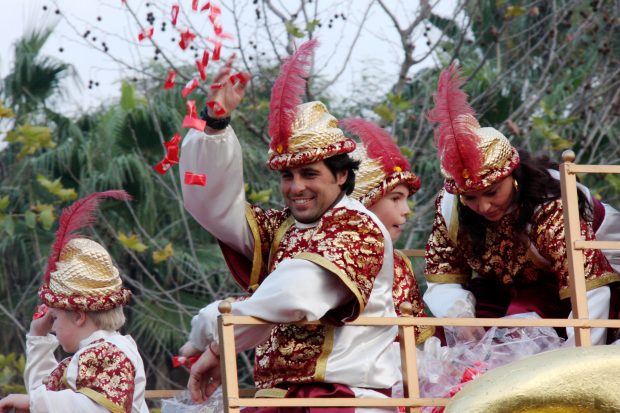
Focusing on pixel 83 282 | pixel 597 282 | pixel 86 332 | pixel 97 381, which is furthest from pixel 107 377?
pixel 597 282

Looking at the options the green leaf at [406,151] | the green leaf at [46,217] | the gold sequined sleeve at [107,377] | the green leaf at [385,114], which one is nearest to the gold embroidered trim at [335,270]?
the gold sequined sleeve at [107,377]

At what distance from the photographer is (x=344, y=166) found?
495cm

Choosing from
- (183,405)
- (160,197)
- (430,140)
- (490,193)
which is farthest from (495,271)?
(160,197)

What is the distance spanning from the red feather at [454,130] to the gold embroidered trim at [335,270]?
820 mm

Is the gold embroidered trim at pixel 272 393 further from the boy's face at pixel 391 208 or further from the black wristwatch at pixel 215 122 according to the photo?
the boy's face at pixel 391 208

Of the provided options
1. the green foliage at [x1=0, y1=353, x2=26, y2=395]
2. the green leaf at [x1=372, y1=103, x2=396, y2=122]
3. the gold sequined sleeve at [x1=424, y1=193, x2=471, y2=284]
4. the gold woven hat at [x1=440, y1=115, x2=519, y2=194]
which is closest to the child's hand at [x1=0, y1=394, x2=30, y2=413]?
the gold sequined sleeve at [x1=424, y1=193, x2=471, y2=284]

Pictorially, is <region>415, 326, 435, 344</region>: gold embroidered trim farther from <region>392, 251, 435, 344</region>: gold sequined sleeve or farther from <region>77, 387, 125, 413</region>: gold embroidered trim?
<region>77, 387, 125, 413</region>: gold embroidered trim

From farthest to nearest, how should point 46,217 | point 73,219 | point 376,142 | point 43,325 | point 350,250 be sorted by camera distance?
point 46,217
point 43,325
point 73,219
point 376,142
point 350,250

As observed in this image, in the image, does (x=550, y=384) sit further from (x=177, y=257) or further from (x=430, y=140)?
(x=177, y=257)

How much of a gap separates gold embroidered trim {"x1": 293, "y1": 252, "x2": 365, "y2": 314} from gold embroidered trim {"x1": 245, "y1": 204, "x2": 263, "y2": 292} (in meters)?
0.44

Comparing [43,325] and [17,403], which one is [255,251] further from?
[43,325]

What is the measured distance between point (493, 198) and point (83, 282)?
163 cm

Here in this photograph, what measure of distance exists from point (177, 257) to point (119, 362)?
6395 millimetres

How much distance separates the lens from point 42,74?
13.8m
